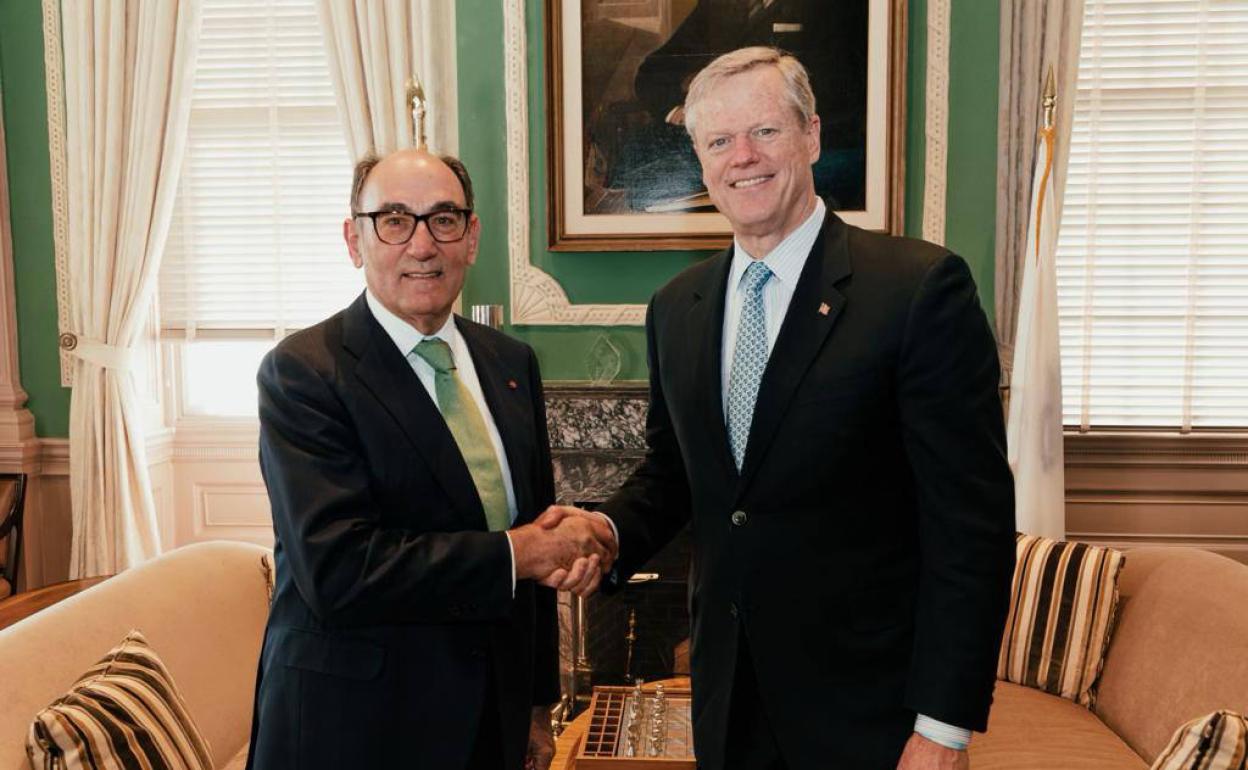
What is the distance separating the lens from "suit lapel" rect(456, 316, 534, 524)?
1.66 m

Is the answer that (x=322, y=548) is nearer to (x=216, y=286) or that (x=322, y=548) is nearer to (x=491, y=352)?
(x=491, y=352)

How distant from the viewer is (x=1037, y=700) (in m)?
2.66

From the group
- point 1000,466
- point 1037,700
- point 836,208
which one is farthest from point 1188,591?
point 836,208

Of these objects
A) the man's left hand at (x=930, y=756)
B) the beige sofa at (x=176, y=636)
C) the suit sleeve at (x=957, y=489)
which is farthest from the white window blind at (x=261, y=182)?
the man's left hand at (x=930, y=756)

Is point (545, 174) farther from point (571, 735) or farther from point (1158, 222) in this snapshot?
point (1158, 222)

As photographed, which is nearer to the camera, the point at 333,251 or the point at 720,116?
the point at 720,116

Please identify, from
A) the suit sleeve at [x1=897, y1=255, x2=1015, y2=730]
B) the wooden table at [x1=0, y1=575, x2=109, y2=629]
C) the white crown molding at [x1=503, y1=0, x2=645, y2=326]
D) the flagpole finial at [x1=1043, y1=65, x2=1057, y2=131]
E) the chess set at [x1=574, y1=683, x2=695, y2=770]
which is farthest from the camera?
the white crown molding at [x1=503, y1=0, x2=645, y2=326]

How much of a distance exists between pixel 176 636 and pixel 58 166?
270 cm

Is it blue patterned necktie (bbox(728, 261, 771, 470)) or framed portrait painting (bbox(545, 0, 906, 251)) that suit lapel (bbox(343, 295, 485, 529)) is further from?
framed portrait painting (bbox(545, 0, 906, 251))

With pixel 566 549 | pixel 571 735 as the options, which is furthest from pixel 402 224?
pixel 571 735

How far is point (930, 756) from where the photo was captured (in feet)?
4.46

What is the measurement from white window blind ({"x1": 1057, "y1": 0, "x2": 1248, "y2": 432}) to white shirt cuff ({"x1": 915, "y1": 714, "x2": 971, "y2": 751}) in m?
2.88

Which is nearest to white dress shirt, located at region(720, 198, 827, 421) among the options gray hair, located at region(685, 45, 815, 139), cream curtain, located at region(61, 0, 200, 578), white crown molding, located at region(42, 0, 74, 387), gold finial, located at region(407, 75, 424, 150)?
gray hair, located at region(685, 45, 815, 139)

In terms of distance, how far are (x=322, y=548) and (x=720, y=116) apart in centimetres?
94
